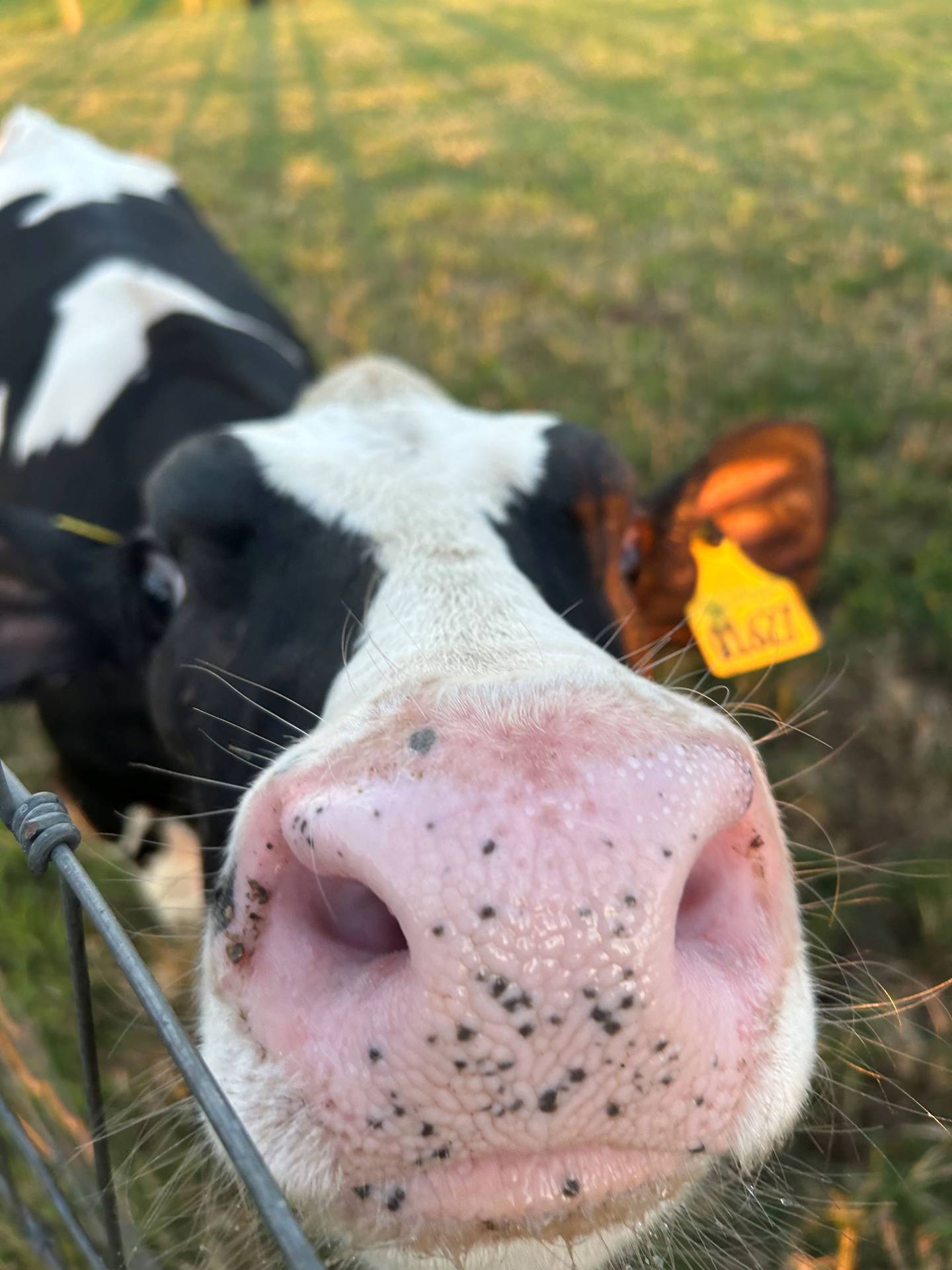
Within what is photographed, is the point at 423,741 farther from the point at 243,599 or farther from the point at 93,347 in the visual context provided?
the point at 93,347

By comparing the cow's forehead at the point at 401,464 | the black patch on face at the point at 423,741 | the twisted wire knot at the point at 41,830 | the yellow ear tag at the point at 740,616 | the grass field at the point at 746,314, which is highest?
the black patch on face at the point at 423,741

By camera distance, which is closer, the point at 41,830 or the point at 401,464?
the point at 41,830

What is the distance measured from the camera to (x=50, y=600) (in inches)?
88.7

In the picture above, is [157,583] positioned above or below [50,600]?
above

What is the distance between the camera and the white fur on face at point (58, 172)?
13.4 feet

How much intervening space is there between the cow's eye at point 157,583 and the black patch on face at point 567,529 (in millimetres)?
703

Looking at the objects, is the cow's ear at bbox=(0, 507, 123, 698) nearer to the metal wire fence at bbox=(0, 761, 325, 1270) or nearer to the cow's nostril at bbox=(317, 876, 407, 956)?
the metal wire fence at bbox=(0, 761, 325, 1270)

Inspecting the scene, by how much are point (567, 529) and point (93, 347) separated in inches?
81.7

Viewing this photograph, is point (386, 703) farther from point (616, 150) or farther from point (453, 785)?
point (616, 150)

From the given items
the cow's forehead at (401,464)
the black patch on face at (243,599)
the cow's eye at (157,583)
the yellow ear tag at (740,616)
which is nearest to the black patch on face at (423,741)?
the black patch on face at (243,599)

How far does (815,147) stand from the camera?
711 cm

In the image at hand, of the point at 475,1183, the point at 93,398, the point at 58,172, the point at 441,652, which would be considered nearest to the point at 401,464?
the point at 441,652

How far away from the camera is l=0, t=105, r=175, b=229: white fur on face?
408cm

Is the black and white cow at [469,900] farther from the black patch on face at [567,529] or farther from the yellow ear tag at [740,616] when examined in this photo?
the yellow ear tag at [740,616]
